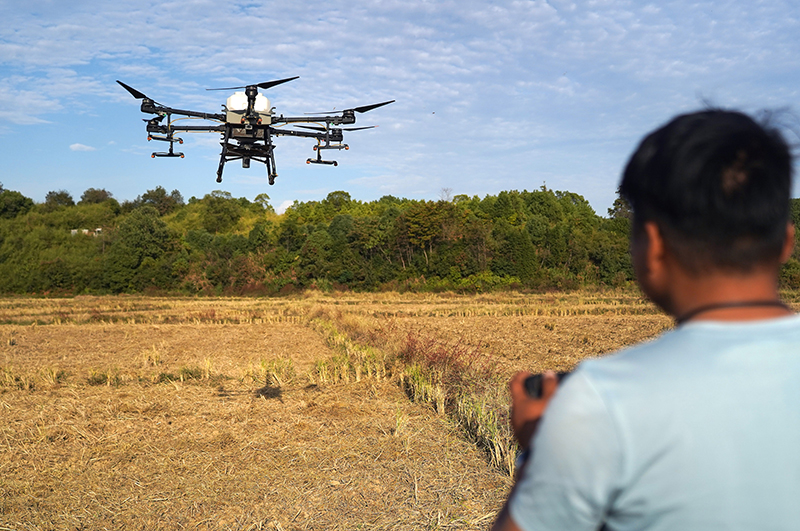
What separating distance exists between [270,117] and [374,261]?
4328 centimetres

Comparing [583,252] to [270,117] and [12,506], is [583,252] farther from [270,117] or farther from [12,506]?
[12,506]

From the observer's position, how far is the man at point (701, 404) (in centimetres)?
92

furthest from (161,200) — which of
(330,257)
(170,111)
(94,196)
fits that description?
(170,111)

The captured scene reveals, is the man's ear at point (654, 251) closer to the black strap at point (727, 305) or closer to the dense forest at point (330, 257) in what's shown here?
the black strap at point (727, 305)

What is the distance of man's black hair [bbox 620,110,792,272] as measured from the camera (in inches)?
40.2

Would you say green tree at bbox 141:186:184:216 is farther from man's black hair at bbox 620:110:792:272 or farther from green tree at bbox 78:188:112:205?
man's black hair at bbox 620:110:792:272

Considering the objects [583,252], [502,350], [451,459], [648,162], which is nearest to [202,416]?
[451,459]

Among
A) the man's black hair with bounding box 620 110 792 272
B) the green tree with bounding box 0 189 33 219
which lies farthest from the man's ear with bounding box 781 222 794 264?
the green tree with bounding box 0 189 33 219

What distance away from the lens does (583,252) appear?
191 feet

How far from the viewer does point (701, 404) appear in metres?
0.93

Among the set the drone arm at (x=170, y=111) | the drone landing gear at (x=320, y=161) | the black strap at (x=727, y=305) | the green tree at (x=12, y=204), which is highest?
the green tree at (x=12, y=204)

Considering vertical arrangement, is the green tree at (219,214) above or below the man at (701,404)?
above

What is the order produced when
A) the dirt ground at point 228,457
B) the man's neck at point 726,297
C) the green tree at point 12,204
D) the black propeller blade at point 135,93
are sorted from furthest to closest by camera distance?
the green tree at point 12,204
the black propeller blade at point 135,93
the dirt ground at point 228,457
the man's neck at point 726,297

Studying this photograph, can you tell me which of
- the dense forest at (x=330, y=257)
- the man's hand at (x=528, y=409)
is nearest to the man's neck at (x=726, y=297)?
the man's hand at (x=528, y=409)
